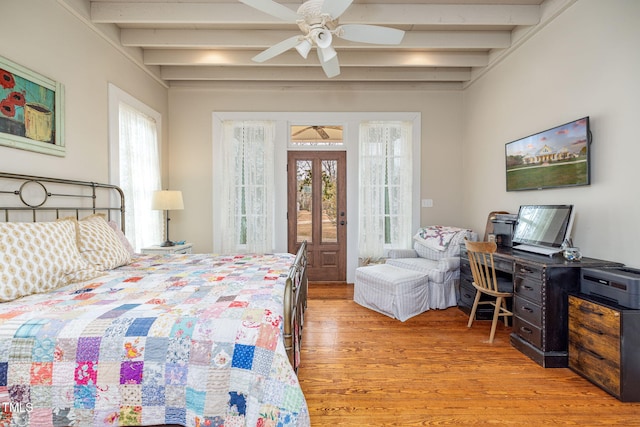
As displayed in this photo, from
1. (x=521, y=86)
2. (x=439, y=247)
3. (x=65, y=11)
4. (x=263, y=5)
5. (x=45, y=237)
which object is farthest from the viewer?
(x=439, y=247)

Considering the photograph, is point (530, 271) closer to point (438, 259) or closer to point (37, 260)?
point (438, 259)

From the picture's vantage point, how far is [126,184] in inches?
138

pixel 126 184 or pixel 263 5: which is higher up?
pixel 263 5

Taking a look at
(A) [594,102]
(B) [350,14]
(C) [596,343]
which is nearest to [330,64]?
(B) [350,14]

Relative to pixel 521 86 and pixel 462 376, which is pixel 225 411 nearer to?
pixel 462 376

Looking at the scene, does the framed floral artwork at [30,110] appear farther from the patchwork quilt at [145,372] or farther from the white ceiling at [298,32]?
the patchwork quilt at [145,372]

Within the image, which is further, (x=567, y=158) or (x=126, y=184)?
(x=126, y=184)

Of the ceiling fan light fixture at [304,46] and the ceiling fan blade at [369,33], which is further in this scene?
the ceiling fan light fixture at [304,46]

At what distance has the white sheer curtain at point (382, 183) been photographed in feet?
15.3

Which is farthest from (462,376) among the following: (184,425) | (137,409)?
(137,409)

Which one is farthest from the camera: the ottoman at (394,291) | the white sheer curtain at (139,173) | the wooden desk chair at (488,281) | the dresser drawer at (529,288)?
the white sheer curtain at (139,173)

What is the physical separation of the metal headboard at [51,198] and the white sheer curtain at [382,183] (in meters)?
3.19

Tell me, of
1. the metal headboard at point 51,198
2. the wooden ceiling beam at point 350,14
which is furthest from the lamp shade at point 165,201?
the wooden ceiling beam at point 350,14

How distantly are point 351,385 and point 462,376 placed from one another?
32.5 inches
